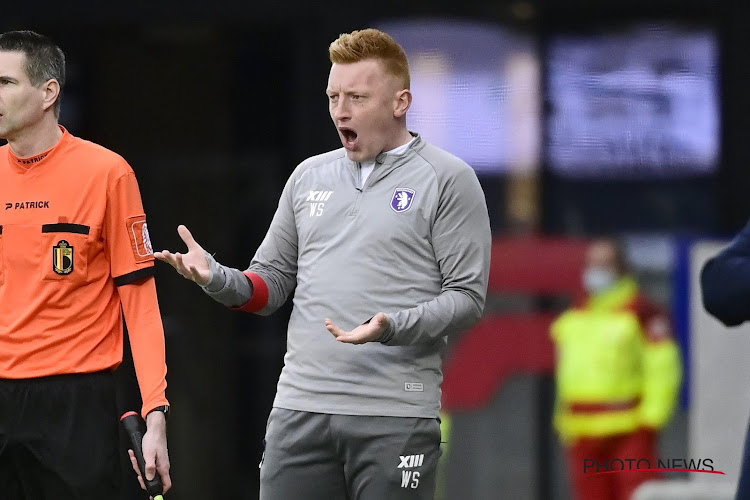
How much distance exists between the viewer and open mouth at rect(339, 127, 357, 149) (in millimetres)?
3977

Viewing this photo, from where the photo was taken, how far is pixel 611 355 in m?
7.98

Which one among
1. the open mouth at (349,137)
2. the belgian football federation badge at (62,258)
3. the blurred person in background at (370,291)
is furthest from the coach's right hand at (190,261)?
the open mouth at (349,137)

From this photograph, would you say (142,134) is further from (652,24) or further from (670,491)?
(670,491)

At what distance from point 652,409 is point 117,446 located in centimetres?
457

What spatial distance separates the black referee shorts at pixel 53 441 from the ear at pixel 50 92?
2.59ft

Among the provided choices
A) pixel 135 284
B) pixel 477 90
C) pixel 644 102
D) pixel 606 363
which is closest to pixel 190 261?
pixel 135 284

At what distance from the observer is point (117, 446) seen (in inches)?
152

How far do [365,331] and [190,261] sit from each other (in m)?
0.57

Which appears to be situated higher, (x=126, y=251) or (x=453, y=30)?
(x=453, y=30)

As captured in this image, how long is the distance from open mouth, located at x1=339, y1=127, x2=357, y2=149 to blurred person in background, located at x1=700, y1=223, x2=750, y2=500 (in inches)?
43.6

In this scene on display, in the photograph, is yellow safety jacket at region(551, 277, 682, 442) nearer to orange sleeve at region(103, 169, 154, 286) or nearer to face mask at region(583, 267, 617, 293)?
face mask at region(583, 267, 617, 293)

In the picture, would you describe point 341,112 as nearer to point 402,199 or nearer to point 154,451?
point 402,199

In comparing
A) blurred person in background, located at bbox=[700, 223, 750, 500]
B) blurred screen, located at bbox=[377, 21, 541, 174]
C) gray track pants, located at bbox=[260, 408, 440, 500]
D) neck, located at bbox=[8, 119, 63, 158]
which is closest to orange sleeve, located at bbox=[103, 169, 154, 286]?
neck, located at bbox=[8, 119, 63, 158]

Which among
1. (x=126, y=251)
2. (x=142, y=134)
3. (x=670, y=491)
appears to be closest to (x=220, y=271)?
(x=126, y=251)
